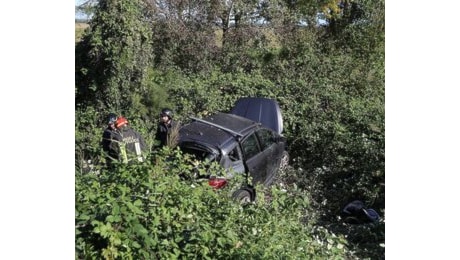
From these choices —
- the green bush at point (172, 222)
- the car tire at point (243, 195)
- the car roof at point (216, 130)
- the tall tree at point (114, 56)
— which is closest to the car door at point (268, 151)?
the car roof at point (216, 130)

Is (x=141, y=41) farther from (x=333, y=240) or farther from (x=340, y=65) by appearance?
(x=333, y=240)

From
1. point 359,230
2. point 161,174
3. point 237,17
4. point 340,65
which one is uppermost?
point 237,17

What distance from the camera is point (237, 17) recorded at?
18.0 meters

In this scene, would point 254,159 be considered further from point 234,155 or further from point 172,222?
point 172,222

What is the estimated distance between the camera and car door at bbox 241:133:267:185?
760 centimetres

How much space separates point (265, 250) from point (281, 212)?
106cm

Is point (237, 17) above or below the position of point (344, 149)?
above

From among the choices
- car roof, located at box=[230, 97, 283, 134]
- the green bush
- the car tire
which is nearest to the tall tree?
car roof, located at box=[230, 97, 283, 134]

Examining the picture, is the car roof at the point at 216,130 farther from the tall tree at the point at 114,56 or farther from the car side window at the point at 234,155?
the tall tree at the point at 114,56

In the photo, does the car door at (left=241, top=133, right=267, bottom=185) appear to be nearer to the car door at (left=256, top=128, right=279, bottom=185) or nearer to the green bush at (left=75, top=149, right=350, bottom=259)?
the car door at (left=256, top=128, right=279, bottom=185)

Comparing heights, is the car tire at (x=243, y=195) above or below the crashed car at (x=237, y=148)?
below

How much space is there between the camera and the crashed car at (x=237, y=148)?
22.6ft

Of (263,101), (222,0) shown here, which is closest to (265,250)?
(263,101)

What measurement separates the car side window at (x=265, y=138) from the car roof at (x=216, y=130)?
0.61 ft
